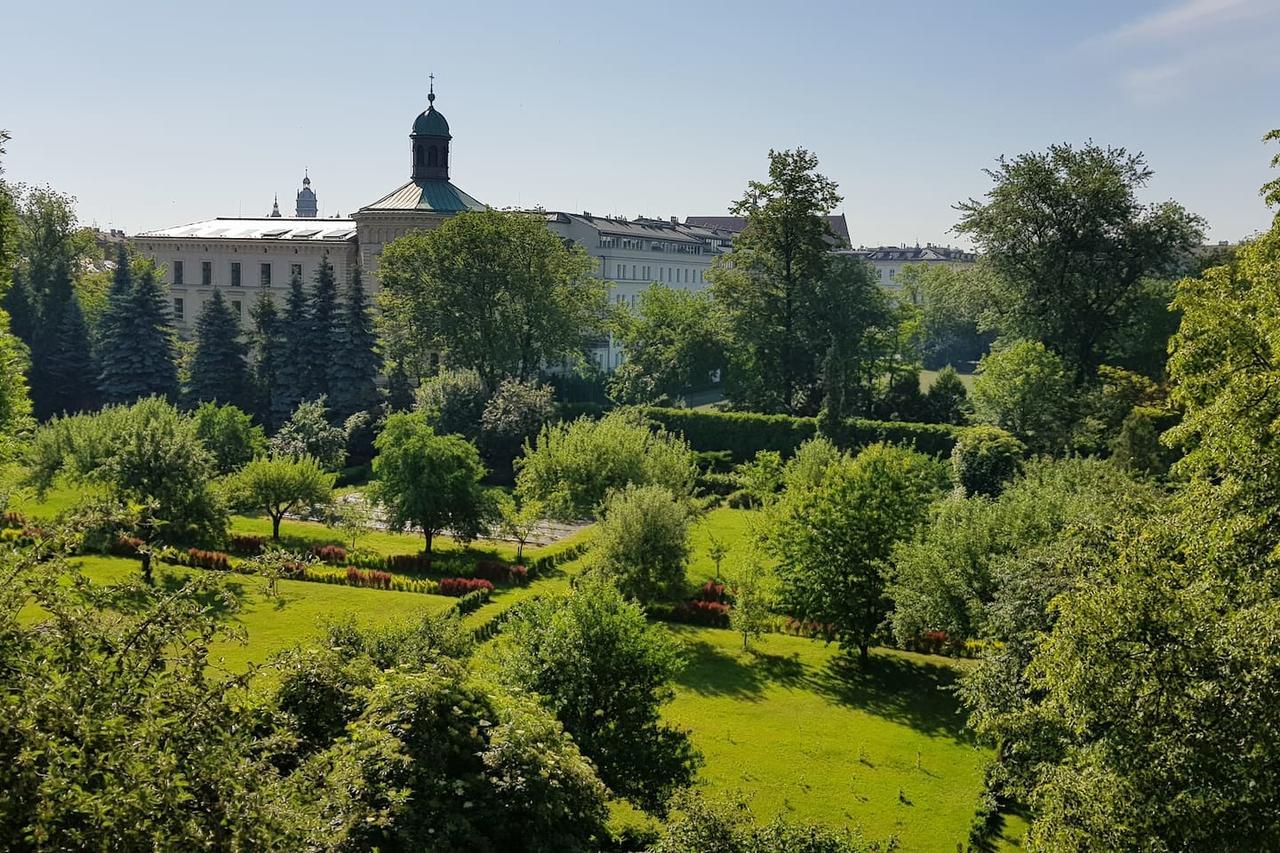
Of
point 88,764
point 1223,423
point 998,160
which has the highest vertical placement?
point 998,160

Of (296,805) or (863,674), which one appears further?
(863,674)

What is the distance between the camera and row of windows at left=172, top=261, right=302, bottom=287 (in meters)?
78.2

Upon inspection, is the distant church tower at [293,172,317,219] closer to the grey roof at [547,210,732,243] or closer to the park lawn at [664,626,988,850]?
the grey roof at [547,210,732,243]

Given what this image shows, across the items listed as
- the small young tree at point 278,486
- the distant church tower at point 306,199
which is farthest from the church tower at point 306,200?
the small young tree at point 278,486

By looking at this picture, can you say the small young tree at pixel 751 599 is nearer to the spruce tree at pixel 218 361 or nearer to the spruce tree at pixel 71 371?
the spruce tree at pixel 218 361

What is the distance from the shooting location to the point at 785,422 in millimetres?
53062

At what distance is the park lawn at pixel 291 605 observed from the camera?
1099 inches

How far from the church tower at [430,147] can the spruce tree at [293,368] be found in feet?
64.0

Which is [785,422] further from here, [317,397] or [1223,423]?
[1223,423]

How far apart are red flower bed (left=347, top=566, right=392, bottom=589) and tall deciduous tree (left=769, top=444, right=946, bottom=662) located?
13170 millimetres

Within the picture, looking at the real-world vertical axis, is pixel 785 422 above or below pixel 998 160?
below

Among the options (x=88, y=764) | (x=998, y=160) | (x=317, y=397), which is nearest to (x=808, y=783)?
(x=88, y=764)

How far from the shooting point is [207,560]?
34531 mm

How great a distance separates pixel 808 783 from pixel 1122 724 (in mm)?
9067
